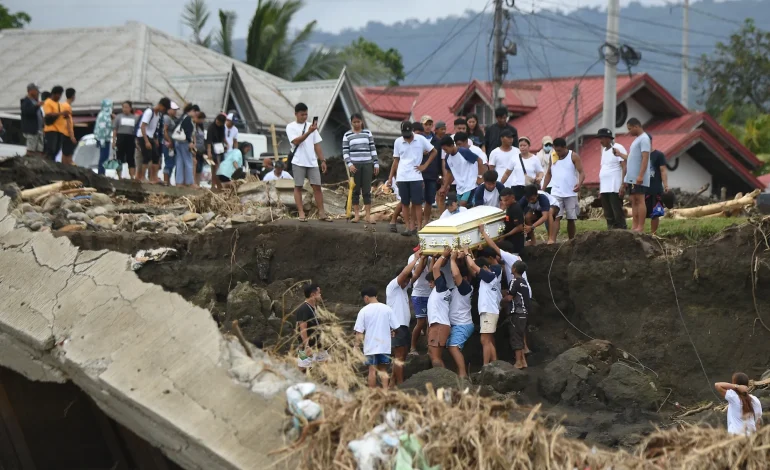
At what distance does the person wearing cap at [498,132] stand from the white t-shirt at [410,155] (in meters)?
1.13

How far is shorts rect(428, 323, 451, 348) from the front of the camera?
1478 centimetres

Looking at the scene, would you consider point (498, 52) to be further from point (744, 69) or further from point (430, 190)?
point (744, 69)

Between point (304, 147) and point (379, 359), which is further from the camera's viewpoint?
point (304, 147)

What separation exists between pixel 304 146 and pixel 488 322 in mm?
4229

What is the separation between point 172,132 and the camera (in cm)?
2109

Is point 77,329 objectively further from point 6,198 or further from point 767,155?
point 767,155

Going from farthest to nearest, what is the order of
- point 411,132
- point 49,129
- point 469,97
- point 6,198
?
point 469,97, point 49,129, point 411,132, point 6,198

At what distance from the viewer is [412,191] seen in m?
16.5

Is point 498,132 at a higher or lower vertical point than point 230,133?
higher

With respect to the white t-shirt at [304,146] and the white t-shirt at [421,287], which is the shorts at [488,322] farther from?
the white t-shirt at [304,146]

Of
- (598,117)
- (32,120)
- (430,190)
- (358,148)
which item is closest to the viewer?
(430,190)

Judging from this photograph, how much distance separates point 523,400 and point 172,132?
9.57 meters

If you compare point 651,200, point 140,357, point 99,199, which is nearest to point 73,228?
point 99,199

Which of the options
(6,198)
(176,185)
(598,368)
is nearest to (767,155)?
(176,185)
